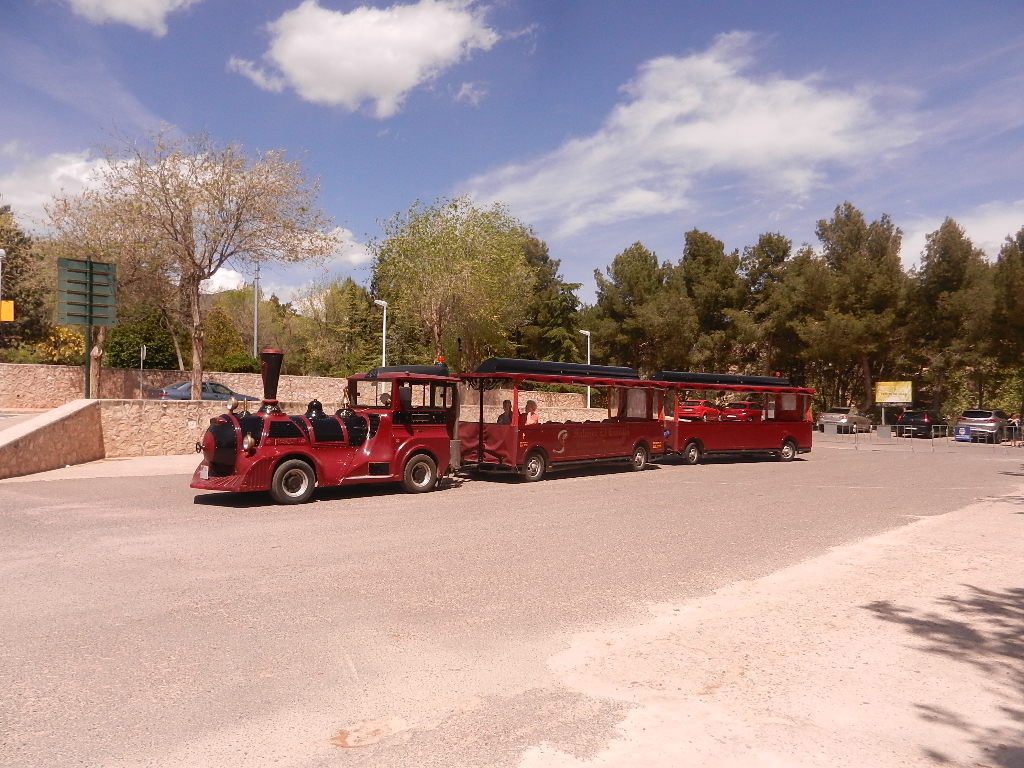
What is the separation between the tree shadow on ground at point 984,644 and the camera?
13.3ft

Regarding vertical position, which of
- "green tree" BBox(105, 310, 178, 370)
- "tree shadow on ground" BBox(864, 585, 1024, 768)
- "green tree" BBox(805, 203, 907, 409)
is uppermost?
"green tree" BBox(805, 203, 907, 409)

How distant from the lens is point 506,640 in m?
5.68

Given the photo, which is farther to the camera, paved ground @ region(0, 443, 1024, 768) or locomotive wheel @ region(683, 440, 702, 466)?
locomotive wheel @ region(683, 440, 702, 466)

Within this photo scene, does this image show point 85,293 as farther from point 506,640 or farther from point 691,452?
point 506,640

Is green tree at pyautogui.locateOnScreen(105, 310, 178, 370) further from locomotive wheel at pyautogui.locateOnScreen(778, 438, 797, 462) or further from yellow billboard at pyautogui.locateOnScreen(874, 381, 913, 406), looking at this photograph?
yellow billboard at pyautogui.locateOnScreen(874, 381, 913, 406)

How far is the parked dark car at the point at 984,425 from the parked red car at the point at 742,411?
18.8 metres

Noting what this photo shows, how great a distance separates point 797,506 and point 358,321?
1797 inches

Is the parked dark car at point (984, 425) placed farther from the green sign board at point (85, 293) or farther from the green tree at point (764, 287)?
the green sign board at point (85, 293)

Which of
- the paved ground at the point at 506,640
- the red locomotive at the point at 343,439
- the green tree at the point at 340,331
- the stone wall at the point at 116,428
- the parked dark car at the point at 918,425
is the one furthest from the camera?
the green tree at the point at 340,331

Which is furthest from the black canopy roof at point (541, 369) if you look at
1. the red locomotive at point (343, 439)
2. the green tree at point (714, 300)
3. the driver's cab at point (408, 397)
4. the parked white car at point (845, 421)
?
the green tree at point (714, 300)

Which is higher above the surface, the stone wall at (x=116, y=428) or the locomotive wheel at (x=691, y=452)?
the stone wall at (x=116, y=428)

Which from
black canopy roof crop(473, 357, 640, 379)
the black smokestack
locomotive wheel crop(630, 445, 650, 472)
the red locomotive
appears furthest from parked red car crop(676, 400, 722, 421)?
the black smokestack

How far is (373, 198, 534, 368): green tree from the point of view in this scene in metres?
38.3

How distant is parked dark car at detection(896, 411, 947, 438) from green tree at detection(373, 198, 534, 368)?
22704mm
